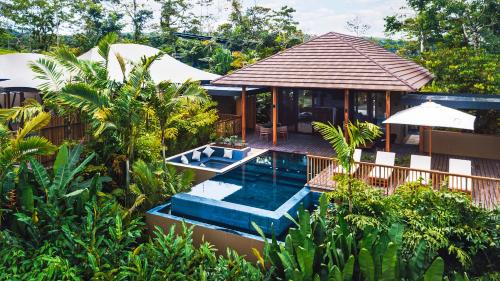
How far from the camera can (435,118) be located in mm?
12172

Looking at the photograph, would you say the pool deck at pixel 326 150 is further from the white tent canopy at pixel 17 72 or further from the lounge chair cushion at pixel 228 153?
the white tent canopy at pixel 17 72

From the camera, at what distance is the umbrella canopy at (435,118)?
11812 mm

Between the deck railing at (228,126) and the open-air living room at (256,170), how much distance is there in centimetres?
10

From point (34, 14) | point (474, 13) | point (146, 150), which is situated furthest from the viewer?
point (34, 14)

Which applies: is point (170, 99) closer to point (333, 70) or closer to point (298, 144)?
point (333, 70)

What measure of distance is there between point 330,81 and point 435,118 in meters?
4.77

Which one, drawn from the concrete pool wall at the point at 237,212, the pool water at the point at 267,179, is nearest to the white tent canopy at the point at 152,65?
the pool water at the point at 267,179

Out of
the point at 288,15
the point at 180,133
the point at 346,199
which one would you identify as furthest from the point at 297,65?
the point at 288,15

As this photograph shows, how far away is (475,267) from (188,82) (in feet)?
29.4

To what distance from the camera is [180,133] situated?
16891 millimetres

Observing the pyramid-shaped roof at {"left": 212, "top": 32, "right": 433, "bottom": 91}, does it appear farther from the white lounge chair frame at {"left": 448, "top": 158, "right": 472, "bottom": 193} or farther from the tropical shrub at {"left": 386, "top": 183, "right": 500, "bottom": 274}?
the tropical shrub at {"left": 386, "top": 183, "right": 500, "bottom": 274}

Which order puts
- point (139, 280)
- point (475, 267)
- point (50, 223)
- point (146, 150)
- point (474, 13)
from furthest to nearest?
point (474, 13) → point (146, 150) → point (50, 223) → point (475, 267) → point (139, 280)

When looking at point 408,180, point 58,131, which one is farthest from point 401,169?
point 58,131

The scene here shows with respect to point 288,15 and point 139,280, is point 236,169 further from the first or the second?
point 288,15
